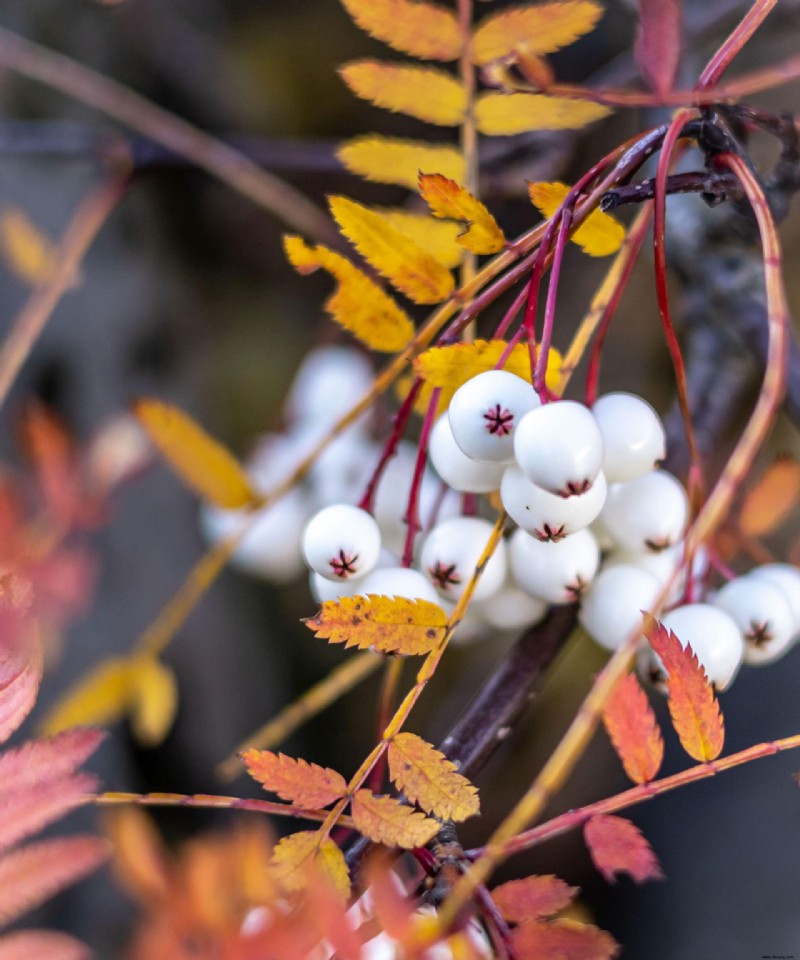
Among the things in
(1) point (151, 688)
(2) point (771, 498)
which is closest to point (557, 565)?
(2) point (771, 498)

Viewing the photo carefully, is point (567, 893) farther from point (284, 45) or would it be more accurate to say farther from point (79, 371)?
point (284, 45)

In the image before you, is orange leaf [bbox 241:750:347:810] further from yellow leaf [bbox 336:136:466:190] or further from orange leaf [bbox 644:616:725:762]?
yellow leaf [bbox 336:136:466:190]

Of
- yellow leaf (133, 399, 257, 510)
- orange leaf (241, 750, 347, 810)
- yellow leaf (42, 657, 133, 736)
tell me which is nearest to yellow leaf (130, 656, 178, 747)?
yellow leaf (42, 657, 133, 736)

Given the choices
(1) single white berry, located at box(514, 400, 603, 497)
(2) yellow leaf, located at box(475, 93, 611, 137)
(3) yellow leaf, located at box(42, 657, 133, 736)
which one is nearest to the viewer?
(1) single white berry, located at box(514, 400, 603, 497)

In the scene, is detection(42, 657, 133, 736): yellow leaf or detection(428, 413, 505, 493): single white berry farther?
detection(42, 657, 133, 736): yellow leaf

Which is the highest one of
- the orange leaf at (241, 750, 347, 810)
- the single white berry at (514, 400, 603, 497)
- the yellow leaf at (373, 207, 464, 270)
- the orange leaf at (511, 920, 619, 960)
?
the yellow leaf at (373, 207, 464, 270)

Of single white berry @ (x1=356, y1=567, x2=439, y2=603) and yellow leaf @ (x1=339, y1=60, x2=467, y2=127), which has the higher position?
yellow leaf @ (x1=339, y1=60, x2=467, y2=127)

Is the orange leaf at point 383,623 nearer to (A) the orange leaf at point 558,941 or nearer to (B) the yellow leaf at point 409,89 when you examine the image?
(A) the orange leaf at point 558,941
